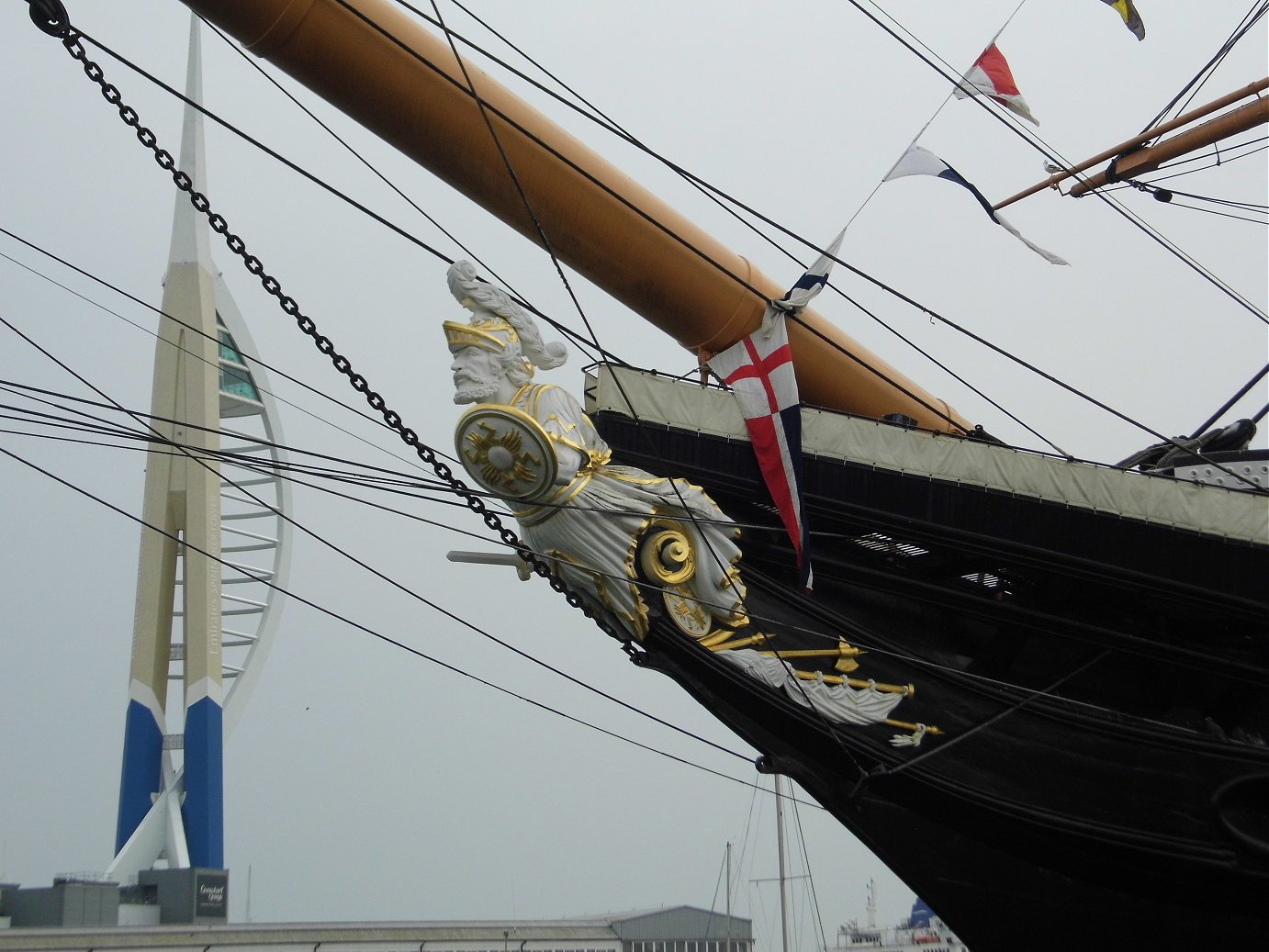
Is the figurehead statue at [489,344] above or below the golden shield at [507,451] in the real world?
above

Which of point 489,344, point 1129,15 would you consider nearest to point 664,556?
point 489,344

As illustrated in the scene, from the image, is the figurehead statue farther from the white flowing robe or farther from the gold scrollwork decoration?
the gold scrollwork decoration

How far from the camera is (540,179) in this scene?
7.18 m

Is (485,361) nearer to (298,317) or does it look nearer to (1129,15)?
(298,317)

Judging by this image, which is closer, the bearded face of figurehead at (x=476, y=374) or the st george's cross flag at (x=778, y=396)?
the bearded face of figurehead at (x=476, y=374)

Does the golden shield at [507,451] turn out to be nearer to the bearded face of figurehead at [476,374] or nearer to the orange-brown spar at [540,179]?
the bearded face of figurehead at [476,374]

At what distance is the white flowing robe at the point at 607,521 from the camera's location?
6.28 m

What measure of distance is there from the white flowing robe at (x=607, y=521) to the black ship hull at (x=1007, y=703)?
17 centimetres

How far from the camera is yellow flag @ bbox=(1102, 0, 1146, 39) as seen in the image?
11602 millimetres

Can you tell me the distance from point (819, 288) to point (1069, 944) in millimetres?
3308

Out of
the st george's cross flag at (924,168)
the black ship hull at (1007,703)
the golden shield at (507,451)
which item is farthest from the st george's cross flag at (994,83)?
the golden shield at (507,451)

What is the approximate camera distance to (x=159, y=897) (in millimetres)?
21656

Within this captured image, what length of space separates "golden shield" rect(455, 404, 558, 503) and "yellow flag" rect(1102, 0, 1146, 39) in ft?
25.4

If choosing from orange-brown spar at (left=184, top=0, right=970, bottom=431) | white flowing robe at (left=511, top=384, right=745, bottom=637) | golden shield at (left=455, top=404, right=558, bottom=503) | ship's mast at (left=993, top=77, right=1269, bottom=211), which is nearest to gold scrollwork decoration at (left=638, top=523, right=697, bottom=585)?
white flowing robe at (left=511, top=384, right=745, bottom=637)
